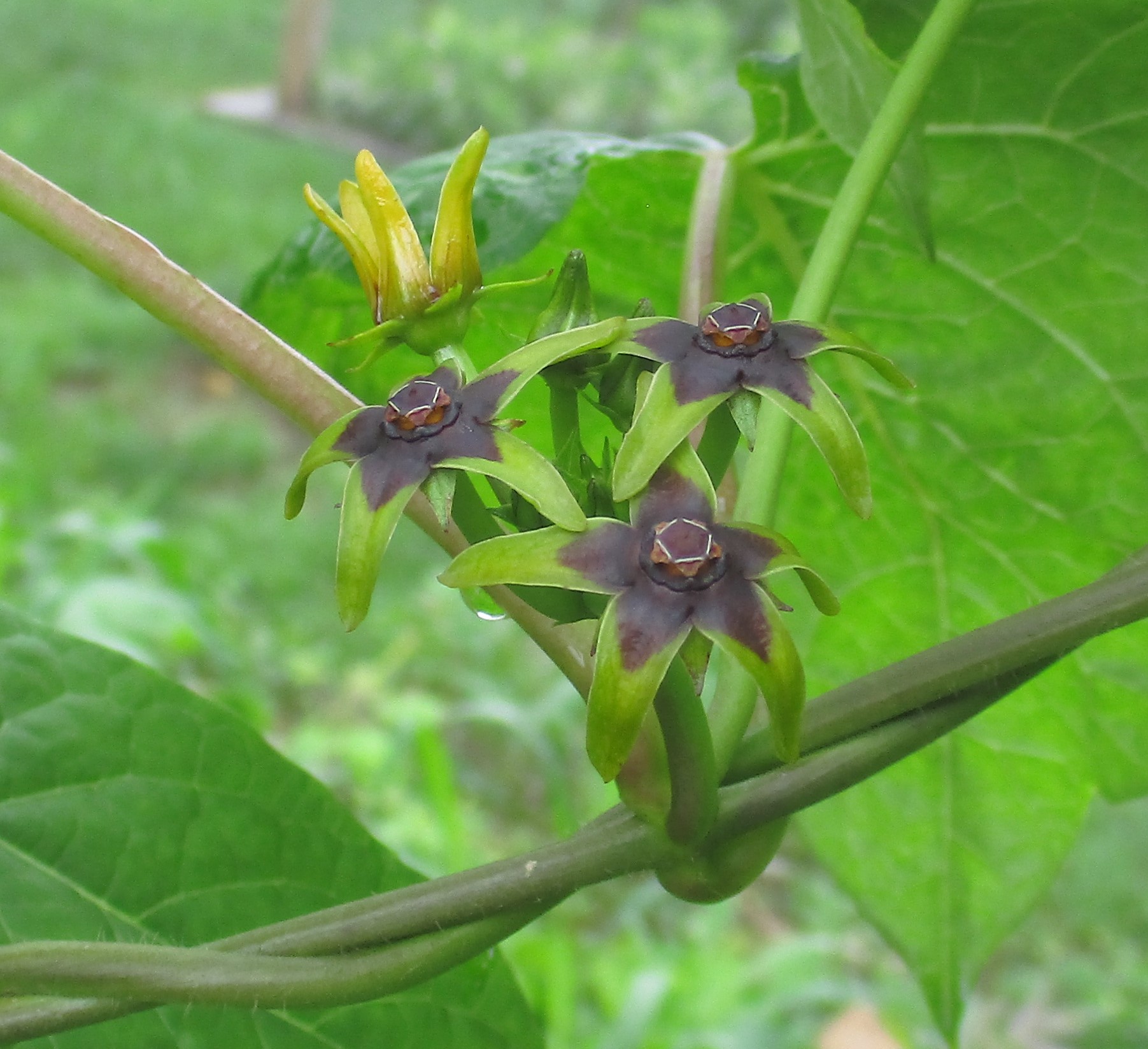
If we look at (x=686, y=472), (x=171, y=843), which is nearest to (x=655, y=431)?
(x=686, y=472)

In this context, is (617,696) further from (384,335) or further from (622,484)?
(384,335)

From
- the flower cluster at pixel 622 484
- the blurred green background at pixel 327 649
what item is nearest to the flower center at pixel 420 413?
the flower cluster at pixel 622 484

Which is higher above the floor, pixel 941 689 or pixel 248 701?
pixel 941 689

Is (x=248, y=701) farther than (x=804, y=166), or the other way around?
(x=248, y=701)

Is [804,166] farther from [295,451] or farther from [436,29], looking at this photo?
[436,29]

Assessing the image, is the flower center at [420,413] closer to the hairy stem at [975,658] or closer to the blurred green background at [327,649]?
the hairy stem at [975,658]

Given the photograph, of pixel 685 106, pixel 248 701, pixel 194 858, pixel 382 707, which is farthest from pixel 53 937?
pixel 685 106

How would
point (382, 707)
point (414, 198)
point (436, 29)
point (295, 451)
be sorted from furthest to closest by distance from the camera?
1. point (436, 29)
2. point (295, 451)
3. point (382, 707)
4. point (414, 198)

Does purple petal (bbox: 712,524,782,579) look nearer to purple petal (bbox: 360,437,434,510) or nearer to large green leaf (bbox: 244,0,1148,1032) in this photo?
purple petal (bbox: 360,437,434,510)
